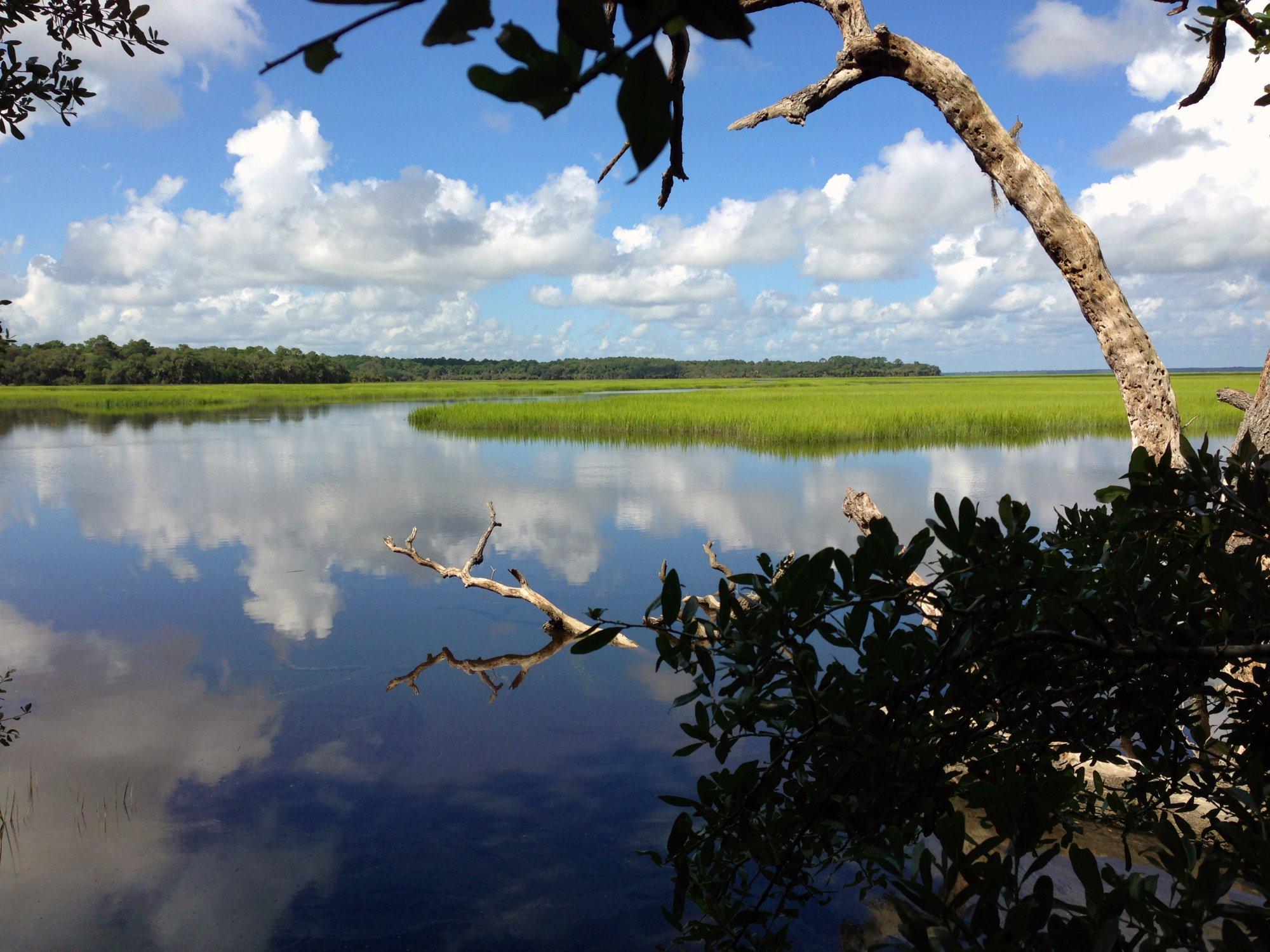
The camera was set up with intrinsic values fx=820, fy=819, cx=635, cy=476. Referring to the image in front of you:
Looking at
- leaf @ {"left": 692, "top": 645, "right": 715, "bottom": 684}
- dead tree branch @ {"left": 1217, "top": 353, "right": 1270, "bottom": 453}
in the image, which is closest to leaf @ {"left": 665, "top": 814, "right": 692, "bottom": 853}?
leaf @ {"left": 692, "top": 645, "right": 715, "bottom": 684}

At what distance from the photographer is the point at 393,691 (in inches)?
235

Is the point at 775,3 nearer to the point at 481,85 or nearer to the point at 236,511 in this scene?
the point at 481,85

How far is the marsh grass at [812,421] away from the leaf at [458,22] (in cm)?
1844

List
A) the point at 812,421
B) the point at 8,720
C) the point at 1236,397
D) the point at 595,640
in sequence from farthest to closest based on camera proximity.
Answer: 1. the point at 812,421
2. the point at 8,720
3. the point at 1236,397
4. the point at 595,640

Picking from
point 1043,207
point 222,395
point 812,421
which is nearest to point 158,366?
point 222,395

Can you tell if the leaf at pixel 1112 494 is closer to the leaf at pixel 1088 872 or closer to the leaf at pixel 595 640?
the leaf at pixel 1088 872

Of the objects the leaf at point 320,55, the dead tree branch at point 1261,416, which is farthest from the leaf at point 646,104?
the dead tree branch at point 1261,416

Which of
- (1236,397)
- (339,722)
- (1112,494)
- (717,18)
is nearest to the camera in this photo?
(717,18)

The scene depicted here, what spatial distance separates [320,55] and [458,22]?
0.37ft

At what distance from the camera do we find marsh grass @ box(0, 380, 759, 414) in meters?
40.2

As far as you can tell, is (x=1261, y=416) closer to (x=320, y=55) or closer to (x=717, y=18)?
(x=717, y=18)

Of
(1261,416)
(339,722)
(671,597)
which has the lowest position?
(339,722)

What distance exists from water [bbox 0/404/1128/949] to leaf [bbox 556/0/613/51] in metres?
3.68

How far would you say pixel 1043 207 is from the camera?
3.14 m
